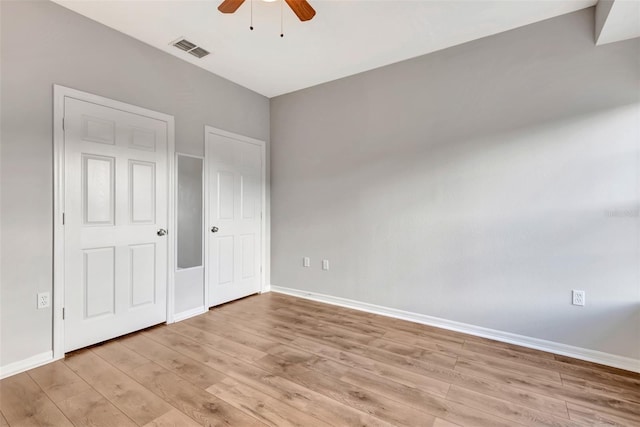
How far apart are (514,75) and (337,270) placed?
106 inches

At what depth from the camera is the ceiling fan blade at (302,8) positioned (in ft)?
6.43

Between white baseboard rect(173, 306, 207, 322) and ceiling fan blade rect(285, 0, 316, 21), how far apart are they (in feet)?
9.92

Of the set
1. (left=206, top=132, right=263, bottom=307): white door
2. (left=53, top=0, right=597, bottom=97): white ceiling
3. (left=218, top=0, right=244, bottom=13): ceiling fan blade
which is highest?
(left=53, top=0, right=597, bottom=97): white ceiling

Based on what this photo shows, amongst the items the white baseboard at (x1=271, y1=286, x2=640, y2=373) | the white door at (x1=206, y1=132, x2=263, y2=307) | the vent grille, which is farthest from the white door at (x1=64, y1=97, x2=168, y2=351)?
the white baseboard at (x1=271, y1=286, x2=640, y2=373)

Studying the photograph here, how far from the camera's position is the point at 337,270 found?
365cm

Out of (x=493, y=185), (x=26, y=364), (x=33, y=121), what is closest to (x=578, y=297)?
(x=493, y=185)

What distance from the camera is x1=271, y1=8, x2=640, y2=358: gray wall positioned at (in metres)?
2.27

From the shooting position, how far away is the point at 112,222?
8.52 ft

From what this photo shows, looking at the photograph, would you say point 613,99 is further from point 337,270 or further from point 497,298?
point 337,270

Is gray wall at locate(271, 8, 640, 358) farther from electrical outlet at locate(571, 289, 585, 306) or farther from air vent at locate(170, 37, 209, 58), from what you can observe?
air vent at locate(170, 37, 209, 58)

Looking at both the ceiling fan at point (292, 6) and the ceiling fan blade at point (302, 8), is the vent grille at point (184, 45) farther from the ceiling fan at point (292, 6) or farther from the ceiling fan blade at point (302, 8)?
the ceiling fan blade at point (302, 8)

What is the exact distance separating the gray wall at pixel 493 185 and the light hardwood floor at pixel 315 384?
0.49 meters

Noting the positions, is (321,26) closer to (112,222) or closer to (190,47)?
(190,47)

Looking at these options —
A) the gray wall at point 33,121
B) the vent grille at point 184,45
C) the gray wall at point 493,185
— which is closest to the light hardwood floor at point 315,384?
the gray wall at point 33,121
